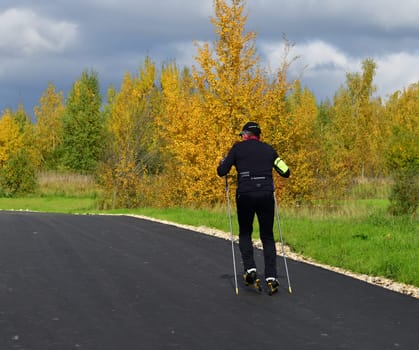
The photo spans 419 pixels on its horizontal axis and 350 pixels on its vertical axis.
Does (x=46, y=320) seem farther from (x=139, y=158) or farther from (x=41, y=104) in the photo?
(x=41, y=104)

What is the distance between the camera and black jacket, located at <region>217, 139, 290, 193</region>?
8375 millimetres

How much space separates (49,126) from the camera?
70.4 m

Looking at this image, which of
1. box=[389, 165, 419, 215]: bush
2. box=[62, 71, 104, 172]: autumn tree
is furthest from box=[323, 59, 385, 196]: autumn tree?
box=[62, 71, 104, 172]: autumn tree

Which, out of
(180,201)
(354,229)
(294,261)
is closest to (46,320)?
(294,261)

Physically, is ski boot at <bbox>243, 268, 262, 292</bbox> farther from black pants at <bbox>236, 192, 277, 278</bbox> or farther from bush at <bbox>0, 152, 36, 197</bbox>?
bush at <bbox>0, 152, 36, 197</bbox>

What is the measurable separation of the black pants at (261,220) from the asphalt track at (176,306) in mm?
415

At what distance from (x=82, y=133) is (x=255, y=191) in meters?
50.2

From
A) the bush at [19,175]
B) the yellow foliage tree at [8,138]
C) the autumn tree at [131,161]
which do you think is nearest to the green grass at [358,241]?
the autumn tree at [131,161]

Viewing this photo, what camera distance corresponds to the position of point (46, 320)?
6.52 m

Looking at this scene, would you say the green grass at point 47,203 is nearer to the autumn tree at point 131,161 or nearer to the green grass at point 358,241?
the autumn tree at point 131,161

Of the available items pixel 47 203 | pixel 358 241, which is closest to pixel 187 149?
pixel 358 241

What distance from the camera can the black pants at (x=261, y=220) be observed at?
8.33 metres

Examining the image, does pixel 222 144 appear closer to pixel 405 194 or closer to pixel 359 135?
pixel 405 194

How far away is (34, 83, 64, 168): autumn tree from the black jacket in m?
57.0
